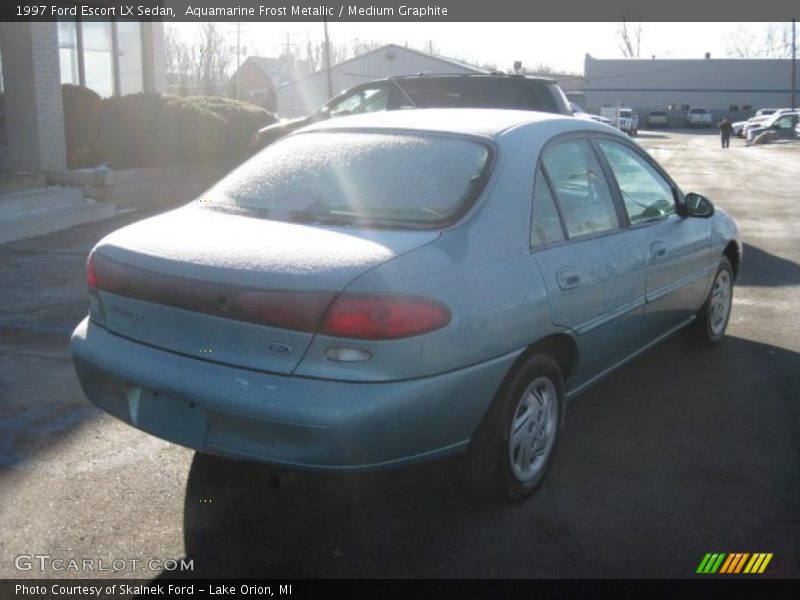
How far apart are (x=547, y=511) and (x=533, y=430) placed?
0.35 meters

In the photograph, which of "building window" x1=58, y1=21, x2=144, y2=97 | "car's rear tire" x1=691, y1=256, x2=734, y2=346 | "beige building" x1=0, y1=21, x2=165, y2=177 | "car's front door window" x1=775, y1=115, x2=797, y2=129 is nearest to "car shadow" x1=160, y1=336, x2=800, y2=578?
"car's rear tire" x1=691, y1=256, x2=734, y2=346

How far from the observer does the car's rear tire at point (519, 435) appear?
3.97 metres

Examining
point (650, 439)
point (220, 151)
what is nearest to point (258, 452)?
point (650, 439)

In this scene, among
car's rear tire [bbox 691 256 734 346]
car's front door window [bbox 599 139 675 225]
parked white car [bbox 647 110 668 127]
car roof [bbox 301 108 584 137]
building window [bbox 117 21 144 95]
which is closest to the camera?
car roof [bbox 301 108 584 137]

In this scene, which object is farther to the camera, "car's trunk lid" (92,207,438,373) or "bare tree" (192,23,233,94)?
"bare tree" (192,23,233,94)

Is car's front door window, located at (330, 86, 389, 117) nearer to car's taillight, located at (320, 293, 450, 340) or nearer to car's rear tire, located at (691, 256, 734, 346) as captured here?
car's rear tire, located at (691, 256, 734, 346)

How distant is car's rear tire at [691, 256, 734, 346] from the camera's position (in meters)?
6.44

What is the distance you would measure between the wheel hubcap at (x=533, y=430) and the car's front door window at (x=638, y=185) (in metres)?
1.32

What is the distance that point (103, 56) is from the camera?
18.2 metres

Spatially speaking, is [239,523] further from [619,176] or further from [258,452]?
[619,176]

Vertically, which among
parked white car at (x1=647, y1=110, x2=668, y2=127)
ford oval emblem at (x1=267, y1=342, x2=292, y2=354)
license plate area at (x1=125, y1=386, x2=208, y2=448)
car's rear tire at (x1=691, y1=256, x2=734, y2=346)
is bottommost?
parked white car at (x1=647, y1=110, x2=668, y2=127)

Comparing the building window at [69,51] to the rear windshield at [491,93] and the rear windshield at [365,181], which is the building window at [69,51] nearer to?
the rear windshield at [491,93]

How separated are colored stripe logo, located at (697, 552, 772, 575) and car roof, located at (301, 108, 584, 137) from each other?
2.04m

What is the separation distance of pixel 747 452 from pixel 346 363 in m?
2.41
